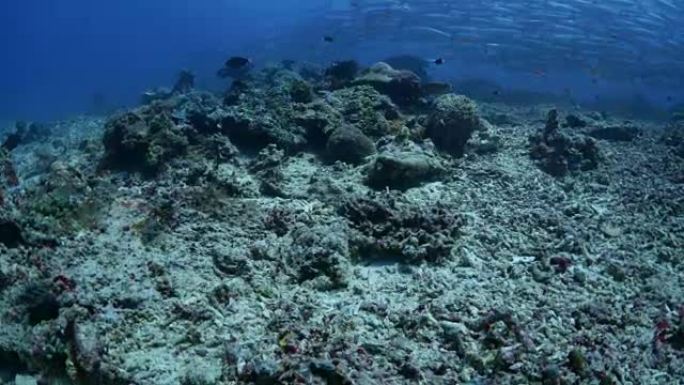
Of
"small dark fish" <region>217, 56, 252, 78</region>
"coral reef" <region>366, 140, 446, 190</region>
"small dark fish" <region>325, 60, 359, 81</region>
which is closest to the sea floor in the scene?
"coral reef" <region>366, 140, 446, 190</region>

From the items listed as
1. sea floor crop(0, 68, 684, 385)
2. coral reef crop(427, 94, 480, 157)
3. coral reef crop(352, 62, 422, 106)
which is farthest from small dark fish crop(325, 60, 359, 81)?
sea floor crop(0, 68, 684, 385)

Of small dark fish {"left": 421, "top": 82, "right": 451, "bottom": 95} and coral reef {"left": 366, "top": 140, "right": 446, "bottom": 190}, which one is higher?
coral reef {"left": 366, "top": 140, "right": 446, "bottom": 190}

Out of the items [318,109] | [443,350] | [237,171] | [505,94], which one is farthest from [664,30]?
[443,350]

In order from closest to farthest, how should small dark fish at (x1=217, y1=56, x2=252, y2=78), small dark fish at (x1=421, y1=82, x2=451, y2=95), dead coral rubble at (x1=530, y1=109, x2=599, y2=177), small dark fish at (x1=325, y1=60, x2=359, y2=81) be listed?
dead coral rubble at (x1=530, y1=109, x2=599, y2=177) < small dark fish at (x1=421, y1=82, x2=451, y2=95) < small dark fish at (x1=325, y1=60, x2=359, y2=81) < small dark fish at (x1=217, y1=56, x2=252, y2=78)

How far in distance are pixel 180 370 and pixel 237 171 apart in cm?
598

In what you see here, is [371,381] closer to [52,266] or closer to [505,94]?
[52,266]

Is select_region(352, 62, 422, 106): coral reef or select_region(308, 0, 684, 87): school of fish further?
select_region(308, 0, 684, 87): school of fish

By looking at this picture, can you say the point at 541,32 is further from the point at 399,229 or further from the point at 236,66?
the point at 399,229

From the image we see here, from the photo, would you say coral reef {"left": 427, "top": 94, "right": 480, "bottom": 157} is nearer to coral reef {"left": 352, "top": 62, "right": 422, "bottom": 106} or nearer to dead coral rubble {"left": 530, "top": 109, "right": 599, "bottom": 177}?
dead coral rubble {"left": 530, "top": 109, "right": 599, "bottom": 177}

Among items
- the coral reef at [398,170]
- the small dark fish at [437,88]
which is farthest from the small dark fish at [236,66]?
the coral reef at [398,170]

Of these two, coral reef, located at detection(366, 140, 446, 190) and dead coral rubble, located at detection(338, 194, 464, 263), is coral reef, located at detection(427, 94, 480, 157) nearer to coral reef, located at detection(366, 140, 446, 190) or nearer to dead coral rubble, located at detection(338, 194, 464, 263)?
coral reef, located at detection(366, 140, 446, 190)

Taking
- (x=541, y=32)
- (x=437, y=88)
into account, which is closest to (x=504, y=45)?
(x=541, y=32)

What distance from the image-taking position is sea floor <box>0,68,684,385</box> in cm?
541

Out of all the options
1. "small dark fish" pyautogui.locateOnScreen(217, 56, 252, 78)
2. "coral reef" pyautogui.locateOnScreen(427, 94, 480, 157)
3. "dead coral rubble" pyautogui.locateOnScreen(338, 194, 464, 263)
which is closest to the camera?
"dead coral rubble" pyautogui.locateOnScreen(338, 194, 464, 263)
